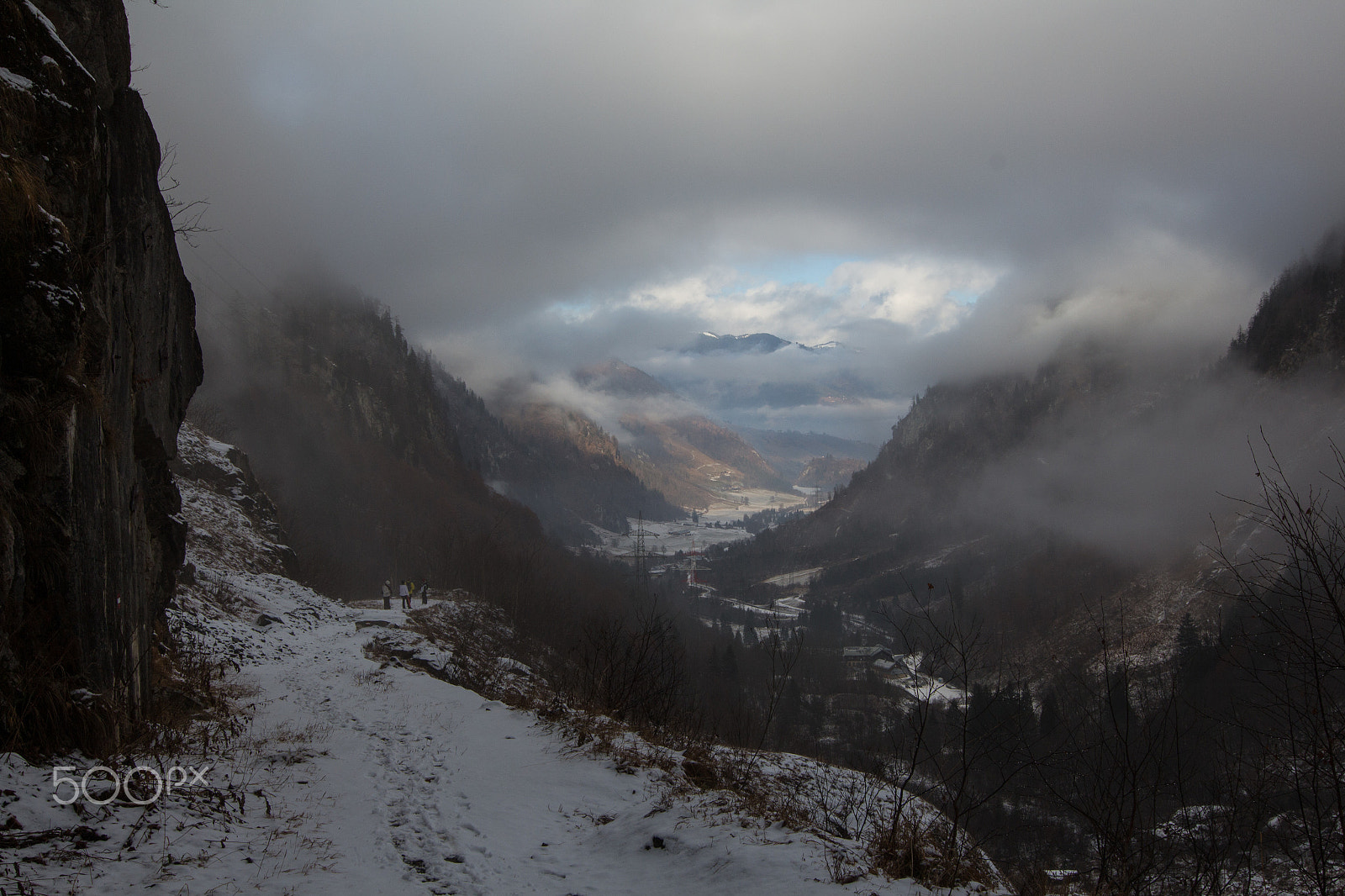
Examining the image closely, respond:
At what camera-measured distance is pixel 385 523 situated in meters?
102

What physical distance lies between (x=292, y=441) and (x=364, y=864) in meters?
116

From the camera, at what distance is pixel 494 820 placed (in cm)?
990

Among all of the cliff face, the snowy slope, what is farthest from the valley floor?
the cliff face

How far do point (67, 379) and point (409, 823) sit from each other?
701 cm

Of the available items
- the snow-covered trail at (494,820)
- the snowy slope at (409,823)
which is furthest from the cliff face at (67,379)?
the snow-covered trail at (494,820)

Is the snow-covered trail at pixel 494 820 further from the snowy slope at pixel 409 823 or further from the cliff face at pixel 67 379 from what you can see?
the cliff face at pixel 67 379

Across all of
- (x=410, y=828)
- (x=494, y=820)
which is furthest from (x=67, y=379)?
(x=494, y=820)

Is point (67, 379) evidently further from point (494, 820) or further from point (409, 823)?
point (494, 820)

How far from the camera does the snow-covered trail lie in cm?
776

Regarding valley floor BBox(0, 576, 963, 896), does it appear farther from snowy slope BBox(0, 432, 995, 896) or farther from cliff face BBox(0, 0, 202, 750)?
cliff face BBox(0, 0, 202, 750)

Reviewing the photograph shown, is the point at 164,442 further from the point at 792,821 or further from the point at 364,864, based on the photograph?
the point at 792,821

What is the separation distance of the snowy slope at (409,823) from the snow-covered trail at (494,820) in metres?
0.03

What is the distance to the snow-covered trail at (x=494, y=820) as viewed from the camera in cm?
776

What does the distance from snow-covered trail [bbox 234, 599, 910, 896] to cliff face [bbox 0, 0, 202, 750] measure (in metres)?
3.08
